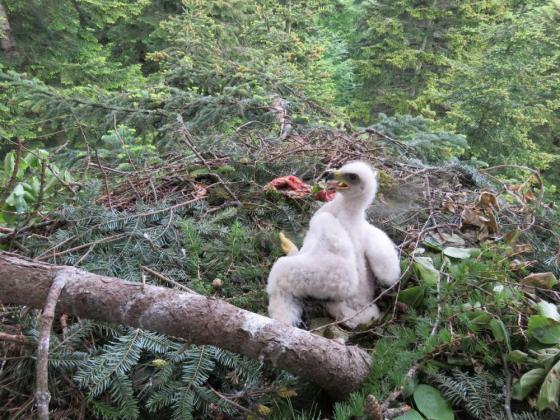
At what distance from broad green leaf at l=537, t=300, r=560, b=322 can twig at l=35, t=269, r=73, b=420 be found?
6.64 ft

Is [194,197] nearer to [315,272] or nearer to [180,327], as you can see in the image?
[315,272]

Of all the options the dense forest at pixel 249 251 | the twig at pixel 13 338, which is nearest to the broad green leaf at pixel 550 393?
the dense forest at pixel 249 251

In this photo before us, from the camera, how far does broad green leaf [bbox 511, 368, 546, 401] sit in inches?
71.9

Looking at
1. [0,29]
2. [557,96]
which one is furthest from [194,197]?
[557,96]

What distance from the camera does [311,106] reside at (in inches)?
233

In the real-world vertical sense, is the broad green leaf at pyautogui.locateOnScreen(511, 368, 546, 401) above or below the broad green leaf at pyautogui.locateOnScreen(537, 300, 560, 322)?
below

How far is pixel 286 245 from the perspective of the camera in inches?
109

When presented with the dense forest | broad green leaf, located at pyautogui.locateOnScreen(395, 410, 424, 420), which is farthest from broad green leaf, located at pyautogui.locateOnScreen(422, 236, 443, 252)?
broad green leaf, located at pyautogui.locateOnScreen(395, 410, 424, 420)

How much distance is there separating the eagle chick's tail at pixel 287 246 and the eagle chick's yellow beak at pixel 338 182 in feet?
1.45

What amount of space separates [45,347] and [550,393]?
1.81m

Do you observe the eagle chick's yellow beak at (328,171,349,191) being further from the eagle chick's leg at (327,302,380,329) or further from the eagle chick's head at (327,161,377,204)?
the eagle chick's leg at (327,302,380,329)

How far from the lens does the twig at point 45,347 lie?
1.25 meters

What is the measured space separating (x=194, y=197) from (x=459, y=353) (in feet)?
6.82

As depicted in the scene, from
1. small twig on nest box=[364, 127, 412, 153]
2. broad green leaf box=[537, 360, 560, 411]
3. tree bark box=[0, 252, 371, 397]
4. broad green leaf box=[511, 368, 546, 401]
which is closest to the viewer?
tree bark box=[0, 252, 371, 397]
